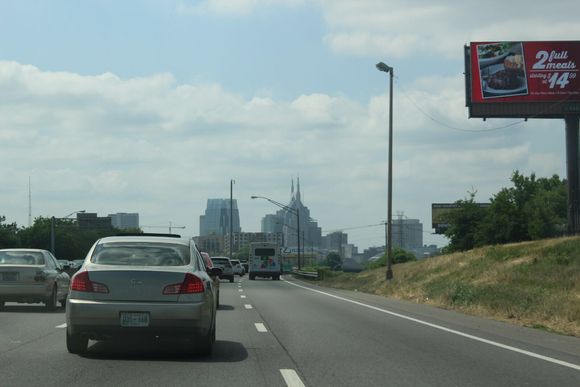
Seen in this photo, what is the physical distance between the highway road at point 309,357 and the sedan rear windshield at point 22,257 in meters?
2.89

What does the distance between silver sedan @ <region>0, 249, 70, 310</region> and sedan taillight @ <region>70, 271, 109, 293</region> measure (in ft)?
32.9

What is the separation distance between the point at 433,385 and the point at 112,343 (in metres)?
5.70

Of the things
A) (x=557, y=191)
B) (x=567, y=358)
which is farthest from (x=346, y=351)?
(x=557, y=191)

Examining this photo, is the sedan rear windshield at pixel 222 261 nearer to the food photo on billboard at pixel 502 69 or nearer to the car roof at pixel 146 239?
the food photo on billboard at pixel 502 69

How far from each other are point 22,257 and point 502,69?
40425mm

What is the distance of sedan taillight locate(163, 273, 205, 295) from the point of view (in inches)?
444

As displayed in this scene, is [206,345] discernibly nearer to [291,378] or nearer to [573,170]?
[291,378]

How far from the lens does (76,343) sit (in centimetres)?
1162

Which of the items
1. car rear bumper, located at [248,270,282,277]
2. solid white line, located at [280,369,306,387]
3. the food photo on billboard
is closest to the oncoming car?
solid white line, located at [280,369,306,387]

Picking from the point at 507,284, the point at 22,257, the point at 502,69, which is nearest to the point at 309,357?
the point at 22,257

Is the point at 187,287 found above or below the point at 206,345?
above

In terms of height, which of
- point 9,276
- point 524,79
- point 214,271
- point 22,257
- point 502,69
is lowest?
point 9,276

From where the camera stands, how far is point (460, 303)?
2609cm

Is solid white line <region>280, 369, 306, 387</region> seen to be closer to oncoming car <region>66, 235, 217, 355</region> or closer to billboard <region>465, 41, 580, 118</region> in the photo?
oncoming car <region>66, 235, 217, 355</region>
